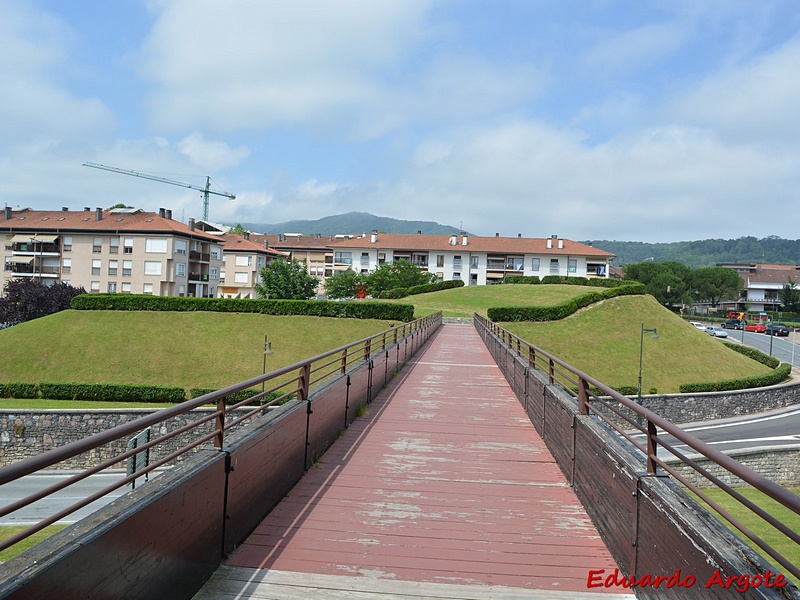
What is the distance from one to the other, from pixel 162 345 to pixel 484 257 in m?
57.4

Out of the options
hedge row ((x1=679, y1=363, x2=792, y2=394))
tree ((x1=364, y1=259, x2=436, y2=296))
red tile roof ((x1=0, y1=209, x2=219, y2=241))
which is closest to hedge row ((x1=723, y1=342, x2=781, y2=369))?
hedge row ((x1=679, y1=363, x2=792, y2=394))

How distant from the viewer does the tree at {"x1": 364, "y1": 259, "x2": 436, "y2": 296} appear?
72.8m

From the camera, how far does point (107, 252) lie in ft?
212

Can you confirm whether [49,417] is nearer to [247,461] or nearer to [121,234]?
[247,461]

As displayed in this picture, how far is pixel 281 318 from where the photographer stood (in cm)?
4344

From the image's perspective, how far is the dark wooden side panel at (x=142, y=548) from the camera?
265 centimetres

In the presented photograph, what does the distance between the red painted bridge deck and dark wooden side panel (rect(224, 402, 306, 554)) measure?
0.12 metres

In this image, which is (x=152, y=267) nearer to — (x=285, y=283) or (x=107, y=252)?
(x=107, y=252)

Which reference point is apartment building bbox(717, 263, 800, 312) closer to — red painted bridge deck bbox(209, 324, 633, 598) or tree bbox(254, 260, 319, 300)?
tree bbox(254, 260, 319, 300)

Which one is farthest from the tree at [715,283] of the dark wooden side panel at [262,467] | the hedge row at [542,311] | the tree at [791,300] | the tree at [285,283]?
the dark wooden side panel at [262,467]

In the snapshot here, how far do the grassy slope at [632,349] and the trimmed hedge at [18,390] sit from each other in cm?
2968

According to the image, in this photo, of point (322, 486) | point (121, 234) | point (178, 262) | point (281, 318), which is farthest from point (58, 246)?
point (322, 486)

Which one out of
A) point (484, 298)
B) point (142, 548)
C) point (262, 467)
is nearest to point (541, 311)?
point (484, 298)

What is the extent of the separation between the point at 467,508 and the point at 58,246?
70883 millimetres
